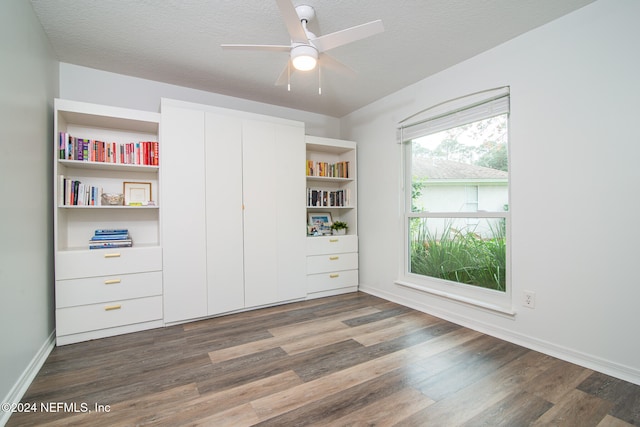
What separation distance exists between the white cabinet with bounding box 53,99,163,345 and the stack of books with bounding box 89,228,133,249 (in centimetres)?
11

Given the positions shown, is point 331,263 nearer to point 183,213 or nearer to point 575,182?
point 183,213

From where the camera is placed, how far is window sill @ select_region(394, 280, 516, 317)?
7.76 ft

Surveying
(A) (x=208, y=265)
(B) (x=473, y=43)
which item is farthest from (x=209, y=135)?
(B) (x=473, y=43)

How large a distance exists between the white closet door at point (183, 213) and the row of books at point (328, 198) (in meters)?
1.34

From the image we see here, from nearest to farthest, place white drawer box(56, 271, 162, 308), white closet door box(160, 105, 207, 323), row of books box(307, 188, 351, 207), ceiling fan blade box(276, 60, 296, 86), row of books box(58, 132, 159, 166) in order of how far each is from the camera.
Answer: ceiling fan blade box(276, 60, 296, 86) → white drawer box(56, 271, 162, 308) → row of books box(58, 132, 159, 166) → white closet door box(160, 105, 207, 323) → row of books box(307, 188, 351, 207)

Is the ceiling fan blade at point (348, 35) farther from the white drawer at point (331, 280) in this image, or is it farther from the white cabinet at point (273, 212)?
the white drawer at point (331, 280)

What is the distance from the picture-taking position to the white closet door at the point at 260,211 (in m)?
3.10

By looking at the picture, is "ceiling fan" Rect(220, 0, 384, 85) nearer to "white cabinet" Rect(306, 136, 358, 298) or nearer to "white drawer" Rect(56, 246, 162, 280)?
"white cabinet" Rect(306, 136, 358, 298)

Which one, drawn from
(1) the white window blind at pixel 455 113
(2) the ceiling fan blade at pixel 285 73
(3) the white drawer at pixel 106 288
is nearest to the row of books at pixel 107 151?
(3) the white drawer at pixel 106 288

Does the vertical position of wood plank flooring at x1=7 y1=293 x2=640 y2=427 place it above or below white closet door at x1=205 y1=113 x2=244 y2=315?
below

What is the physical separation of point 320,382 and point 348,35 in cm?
210

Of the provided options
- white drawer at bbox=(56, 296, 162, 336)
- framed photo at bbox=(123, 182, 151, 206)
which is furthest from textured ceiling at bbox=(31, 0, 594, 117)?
white drawer at bbox=(56, 296, 162, 336)

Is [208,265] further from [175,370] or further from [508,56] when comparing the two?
[508,56]

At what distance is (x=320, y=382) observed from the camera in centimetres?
178
